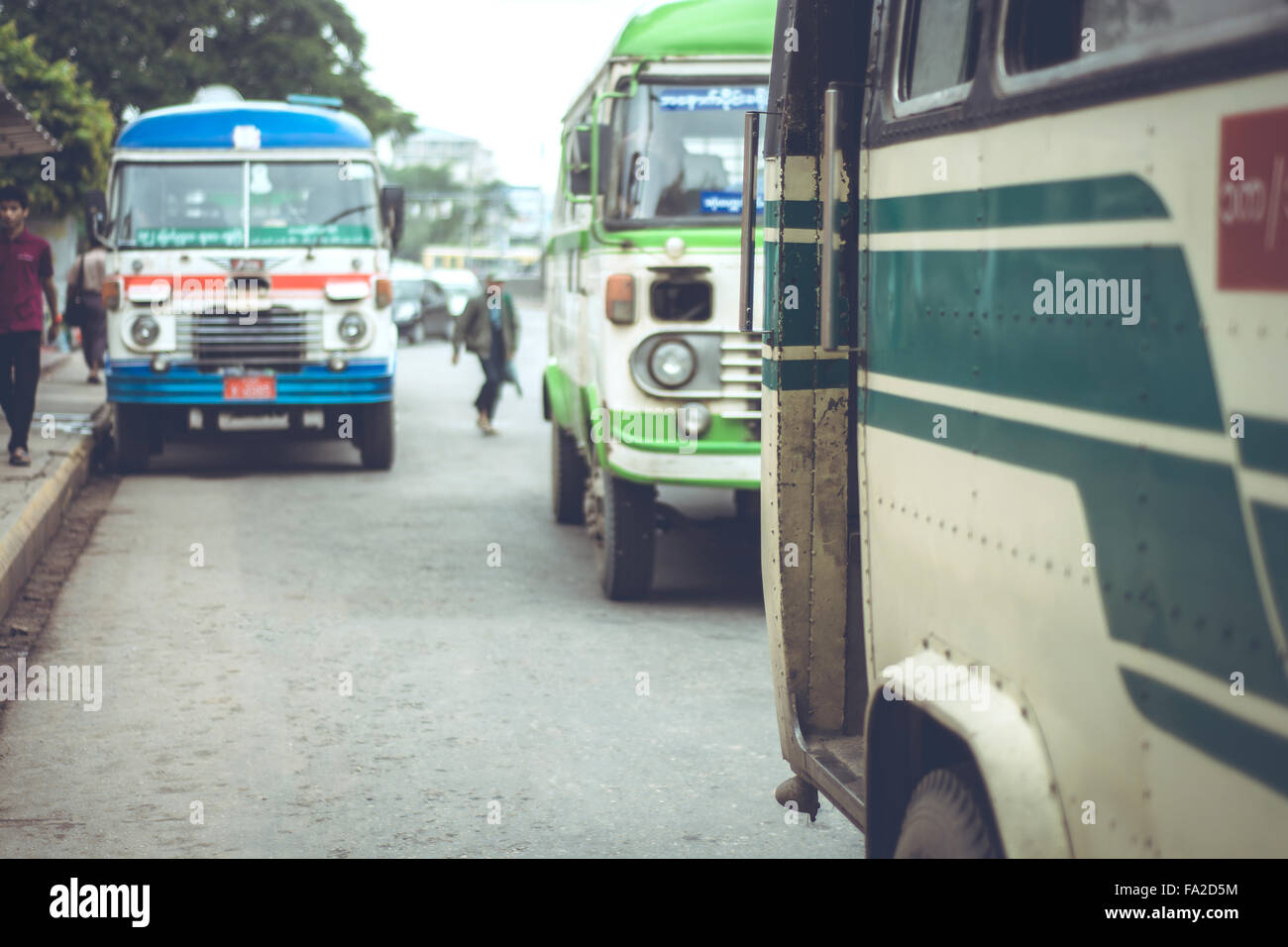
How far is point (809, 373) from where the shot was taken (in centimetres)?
371

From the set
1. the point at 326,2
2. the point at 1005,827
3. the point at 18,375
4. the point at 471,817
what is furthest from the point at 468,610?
the point at 326,2

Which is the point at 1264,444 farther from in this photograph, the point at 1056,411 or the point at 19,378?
the point at 19,378

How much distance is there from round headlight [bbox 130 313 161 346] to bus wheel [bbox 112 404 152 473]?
A: 1.90ft

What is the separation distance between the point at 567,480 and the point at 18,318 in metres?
3.92

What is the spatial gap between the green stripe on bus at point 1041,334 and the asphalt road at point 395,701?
201cm

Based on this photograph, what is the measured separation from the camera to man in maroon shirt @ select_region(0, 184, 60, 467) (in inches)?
433

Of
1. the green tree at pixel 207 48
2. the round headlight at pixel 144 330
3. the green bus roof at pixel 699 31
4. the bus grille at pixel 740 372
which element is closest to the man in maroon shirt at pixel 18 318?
the round headlight at pixel 144 330

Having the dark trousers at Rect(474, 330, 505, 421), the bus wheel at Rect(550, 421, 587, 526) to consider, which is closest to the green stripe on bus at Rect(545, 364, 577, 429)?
the bus wheel at Rect(550, 421, 587, 526)

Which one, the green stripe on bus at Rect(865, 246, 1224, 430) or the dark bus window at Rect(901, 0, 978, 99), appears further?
the dark bus window at Rect(901, 0, 978, 99)

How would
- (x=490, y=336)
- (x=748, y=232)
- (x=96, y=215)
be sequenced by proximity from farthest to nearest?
(x=490, y=336) → (x=96, y=215) → (x=748, y=232)

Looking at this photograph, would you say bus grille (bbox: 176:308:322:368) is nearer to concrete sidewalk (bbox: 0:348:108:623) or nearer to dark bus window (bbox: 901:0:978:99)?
concrete sidewalk (bbox: 0:348:108:623)

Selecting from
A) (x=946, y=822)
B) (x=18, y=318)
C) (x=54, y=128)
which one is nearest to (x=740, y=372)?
(x=946, y=822)

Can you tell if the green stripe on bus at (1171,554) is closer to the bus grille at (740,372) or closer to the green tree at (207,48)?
the bus grille at (740,372)

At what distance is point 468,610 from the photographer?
7.91 m
